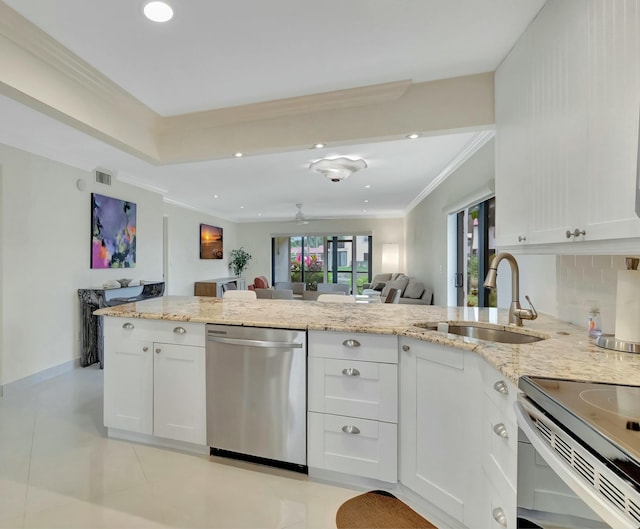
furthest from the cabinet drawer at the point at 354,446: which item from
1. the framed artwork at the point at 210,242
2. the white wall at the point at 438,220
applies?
the framed artwork at the point at 210,242

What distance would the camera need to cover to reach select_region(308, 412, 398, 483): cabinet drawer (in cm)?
173

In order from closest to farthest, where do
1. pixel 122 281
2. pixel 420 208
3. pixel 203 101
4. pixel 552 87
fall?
pixel 552 87
pixel 203 101
pixel 122 281
pixel 420 208

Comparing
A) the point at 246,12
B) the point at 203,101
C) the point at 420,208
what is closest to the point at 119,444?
the point at 203,101

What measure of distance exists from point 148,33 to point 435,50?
5.46 ft

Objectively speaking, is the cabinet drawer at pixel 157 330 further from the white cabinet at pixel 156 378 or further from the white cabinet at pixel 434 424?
the white cabinet at pixel 434 424

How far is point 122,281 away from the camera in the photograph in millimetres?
4445

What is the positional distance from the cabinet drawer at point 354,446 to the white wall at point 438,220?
7.83 feet

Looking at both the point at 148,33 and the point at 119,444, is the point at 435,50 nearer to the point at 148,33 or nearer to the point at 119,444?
the point at 148,33

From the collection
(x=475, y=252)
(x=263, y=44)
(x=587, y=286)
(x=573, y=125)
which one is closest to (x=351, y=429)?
(x=587, y=286)

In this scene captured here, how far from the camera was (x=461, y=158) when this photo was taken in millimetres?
3740

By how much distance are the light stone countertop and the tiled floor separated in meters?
0.92

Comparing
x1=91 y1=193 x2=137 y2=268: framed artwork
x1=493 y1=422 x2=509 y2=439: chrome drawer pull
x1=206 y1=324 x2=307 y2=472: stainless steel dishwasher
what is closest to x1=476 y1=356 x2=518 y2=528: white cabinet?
x1=493 y1=422 x2=509 y2=439: chrome drawer pull

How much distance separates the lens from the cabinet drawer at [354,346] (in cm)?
174

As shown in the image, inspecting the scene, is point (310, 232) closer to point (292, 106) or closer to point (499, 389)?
point (292, 106)
